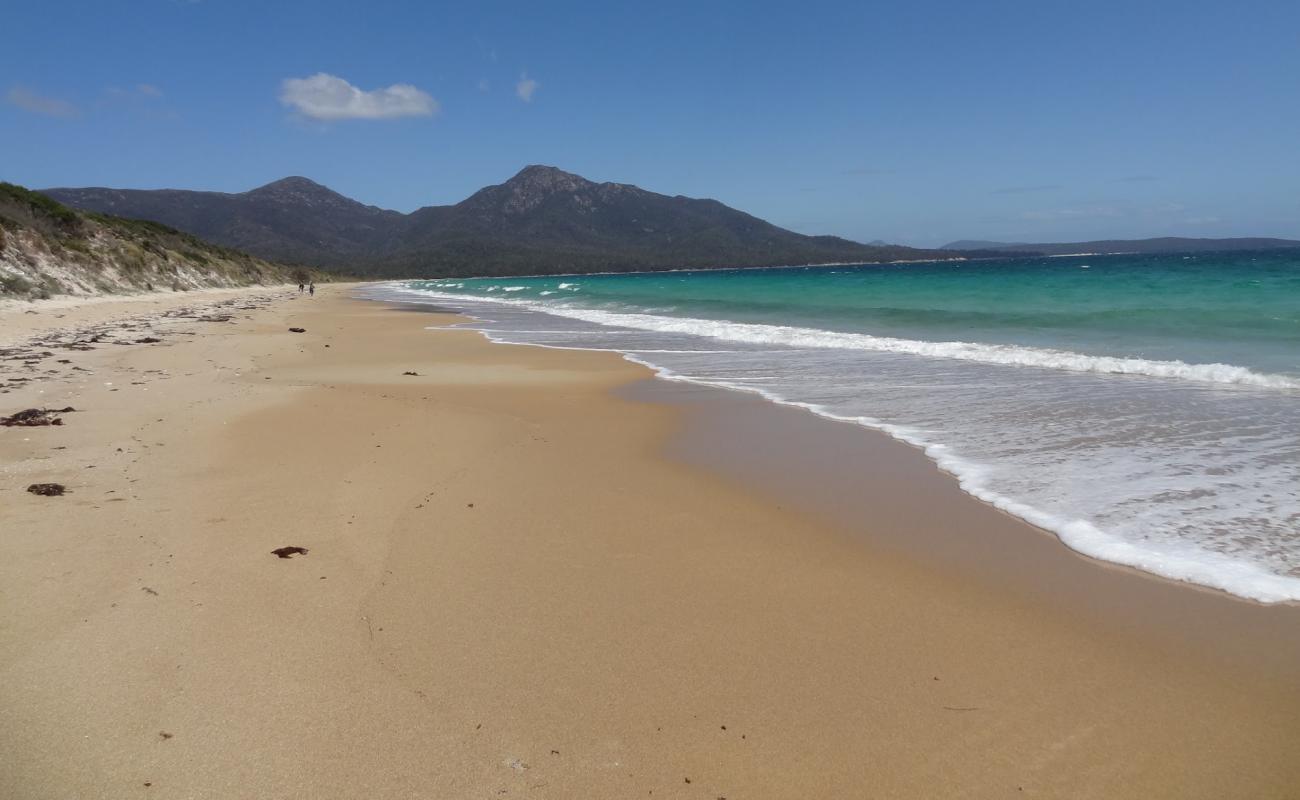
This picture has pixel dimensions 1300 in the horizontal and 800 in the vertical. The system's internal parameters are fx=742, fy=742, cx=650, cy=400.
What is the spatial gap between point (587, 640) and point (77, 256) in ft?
136

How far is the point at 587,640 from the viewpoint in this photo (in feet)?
11.7

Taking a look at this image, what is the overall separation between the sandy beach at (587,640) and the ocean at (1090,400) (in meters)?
0.53

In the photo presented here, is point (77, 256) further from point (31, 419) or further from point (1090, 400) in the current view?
point (1090, 400)

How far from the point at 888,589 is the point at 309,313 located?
32434mm

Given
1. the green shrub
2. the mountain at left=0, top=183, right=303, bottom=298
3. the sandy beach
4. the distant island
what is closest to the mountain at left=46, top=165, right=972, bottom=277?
the distant island

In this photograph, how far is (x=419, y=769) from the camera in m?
2.62

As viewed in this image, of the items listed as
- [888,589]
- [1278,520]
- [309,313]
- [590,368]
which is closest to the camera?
[888,589]

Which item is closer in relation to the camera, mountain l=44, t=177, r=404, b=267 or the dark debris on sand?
the dark debris on sand

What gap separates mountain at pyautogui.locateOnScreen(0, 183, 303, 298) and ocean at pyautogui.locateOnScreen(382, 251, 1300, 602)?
20.3 meters

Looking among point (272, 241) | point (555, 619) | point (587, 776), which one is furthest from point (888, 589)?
point (272, 241)

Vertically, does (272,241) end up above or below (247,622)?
above

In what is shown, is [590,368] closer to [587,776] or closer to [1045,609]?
[1045,609]

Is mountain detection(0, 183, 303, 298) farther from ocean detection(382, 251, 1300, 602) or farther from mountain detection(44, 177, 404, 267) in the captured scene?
mountain detection(44, 177, 404, 267)

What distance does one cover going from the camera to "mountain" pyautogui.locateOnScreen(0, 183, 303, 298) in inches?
1165
